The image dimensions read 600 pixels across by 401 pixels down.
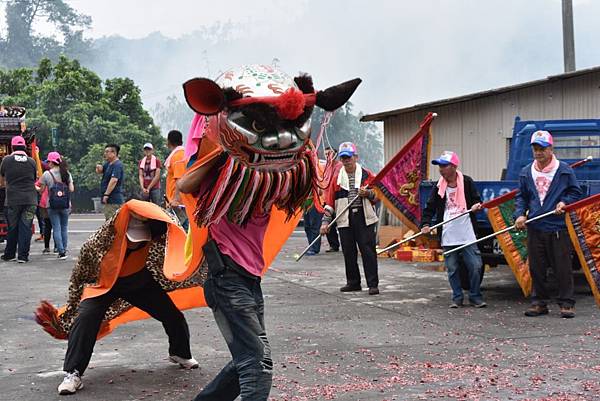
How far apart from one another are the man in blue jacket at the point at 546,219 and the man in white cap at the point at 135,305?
4056 mm

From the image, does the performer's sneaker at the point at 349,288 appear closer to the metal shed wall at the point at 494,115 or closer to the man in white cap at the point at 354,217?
the man in white cap at the point at 354,217

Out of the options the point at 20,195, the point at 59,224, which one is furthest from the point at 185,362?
the point at 59,224

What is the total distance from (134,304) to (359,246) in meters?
4.84

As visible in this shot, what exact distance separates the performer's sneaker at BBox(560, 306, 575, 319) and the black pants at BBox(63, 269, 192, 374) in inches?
167

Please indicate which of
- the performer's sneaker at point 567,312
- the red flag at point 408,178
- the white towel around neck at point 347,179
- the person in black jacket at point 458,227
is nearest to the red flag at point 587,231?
the performer's sneaker at point 567,312

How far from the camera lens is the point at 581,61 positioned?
4028 inches

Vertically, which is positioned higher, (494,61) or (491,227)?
(494,61)

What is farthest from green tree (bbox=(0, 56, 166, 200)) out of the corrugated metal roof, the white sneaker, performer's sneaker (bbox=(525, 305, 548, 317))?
the white sneaker

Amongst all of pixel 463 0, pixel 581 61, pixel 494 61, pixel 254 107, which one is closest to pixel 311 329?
pixel 254 107

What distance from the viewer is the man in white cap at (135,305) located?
6188 millimetres

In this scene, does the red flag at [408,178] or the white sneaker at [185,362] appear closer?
the white sneaker at [185,362]

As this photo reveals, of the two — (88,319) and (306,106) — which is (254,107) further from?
(88,319)

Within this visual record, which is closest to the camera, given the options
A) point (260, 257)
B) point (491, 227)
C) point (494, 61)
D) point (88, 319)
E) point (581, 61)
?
point (260, 257)

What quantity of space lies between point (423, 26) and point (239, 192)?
85020 millimetres
